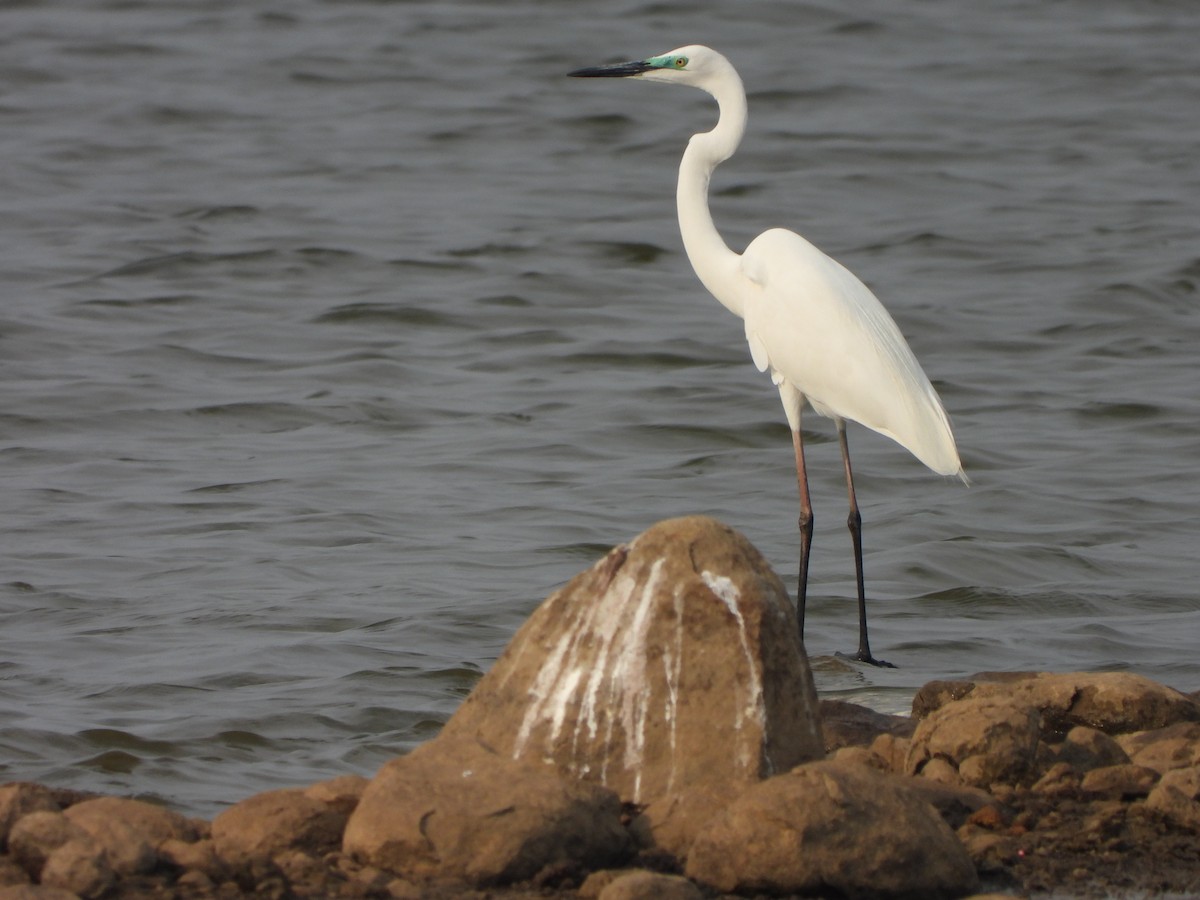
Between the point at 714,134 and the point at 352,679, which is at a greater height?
the point at 714,134

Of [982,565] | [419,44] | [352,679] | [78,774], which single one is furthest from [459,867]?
[419,44]

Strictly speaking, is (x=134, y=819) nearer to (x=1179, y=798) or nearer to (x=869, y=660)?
(x=1179, y=798)

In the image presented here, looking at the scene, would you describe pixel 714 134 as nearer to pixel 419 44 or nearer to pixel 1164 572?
pixel 1164 572

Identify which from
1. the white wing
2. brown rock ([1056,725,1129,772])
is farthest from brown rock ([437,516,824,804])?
the white wing

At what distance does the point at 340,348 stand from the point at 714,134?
5444 millimetres

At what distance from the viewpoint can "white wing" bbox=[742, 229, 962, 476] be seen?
24.7 ft

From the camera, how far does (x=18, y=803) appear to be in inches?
153

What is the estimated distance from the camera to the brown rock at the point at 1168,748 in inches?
189

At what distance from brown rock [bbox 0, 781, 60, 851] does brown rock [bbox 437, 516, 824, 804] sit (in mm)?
856

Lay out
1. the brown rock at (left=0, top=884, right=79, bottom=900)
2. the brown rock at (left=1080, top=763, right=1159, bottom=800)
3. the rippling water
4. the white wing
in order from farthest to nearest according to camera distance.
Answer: the white wing, the rippling water, the brown rock at (left=1080, top=763, right=1159, bottom=800), the brown rock at (left=0, top=884, right=79, bottom=900)

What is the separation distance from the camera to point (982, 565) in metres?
8.61

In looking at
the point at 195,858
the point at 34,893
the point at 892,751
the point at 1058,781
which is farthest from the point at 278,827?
the point at 1058,781

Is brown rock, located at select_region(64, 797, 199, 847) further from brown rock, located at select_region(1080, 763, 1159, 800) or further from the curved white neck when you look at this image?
the curved white neck

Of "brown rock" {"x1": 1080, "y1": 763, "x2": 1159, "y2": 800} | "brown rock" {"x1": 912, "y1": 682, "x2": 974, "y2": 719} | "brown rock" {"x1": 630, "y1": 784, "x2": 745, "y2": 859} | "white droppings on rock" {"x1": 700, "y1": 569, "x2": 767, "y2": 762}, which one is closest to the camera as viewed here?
"brown rock" {"x1": 630, "y1": 784, "x2": 745, "y2": 859}
